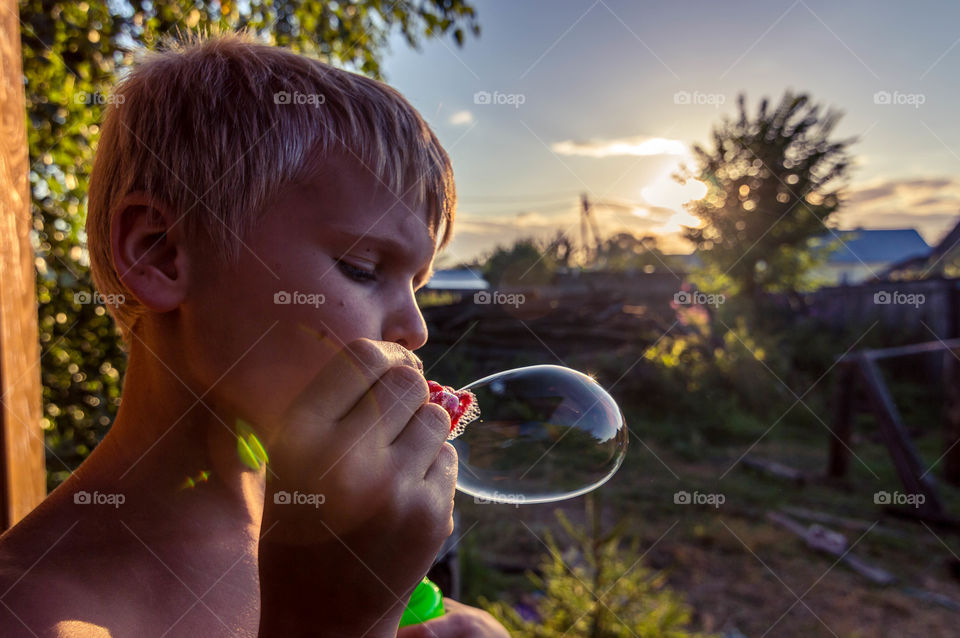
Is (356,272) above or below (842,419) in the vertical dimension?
above

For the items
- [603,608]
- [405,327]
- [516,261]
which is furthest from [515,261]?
[405,327]

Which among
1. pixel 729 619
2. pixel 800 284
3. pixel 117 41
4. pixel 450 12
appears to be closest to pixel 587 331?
pixel 729 619

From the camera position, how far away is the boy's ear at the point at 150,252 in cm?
105

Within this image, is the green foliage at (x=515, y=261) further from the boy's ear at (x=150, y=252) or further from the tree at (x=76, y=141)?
the boy's ear at (x=150, y=252)

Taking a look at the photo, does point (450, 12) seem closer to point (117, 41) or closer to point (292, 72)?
point (117, 41)

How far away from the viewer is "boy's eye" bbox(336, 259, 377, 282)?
105 cm

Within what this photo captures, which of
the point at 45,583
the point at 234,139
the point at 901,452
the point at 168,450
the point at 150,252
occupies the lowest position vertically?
the point at 901,452

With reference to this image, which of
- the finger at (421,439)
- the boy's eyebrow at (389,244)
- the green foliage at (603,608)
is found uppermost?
the boy's eyebrow at (389,244)

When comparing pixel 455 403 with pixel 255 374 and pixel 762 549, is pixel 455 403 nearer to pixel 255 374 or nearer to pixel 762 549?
pixel 255 374

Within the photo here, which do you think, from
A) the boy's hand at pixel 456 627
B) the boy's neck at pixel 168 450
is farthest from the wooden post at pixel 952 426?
the boy's neck at pixel 168 450

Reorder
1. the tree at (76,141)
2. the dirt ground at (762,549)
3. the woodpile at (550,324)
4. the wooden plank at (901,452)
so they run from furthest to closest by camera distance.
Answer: the woodpile at (550,324) < the wooden plank at (901,452) < the dirt ground at (762,549) < the tree at (76,141)

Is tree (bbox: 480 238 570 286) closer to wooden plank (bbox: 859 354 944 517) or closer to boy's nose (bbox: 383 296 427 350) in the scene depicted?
wooden plank (bbox: 859 354 944 517)

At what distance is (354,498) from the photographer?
892 mm

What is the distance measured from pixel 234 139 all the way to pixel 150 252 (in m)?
0.27
